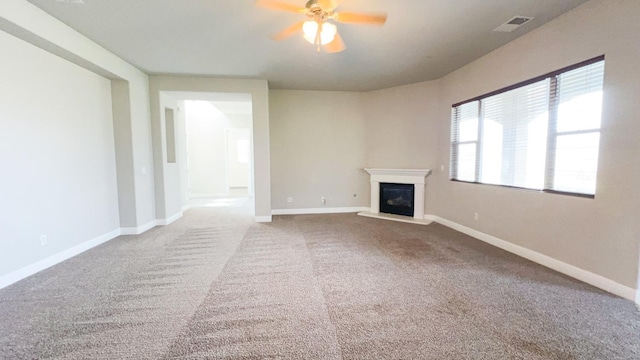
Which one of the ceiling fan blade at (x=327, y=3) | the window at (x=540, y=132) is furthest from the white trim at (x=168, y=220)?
the window at (x=540, y=132)

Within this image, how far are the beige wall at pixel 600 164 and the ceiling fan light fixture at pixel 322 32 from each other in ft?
8.03

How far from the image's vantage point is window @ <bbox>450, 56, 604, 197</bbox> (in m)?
2.63

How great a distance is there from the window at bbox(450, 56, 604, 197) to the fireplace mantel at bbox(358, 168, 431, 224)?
900 millimetres

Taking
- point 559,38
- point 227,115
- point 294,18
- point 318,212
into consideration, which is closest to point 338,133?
point 318,212

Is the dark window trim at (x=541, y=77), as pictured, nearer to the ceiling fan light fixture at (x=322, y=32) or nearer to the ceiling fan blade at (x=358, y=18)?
the ceiling fan blade at (x=358, y=18)

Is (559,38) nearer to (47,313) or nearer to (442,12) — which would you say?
(442,12)

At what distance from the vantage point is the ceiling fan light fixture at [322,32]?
8.07 feet

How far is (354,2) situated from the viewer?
8.25 ft

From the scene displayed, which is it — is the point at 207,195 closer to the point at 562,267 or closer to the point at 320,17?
the point at 320,17

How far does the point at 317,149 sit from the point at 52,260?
445 centimetres

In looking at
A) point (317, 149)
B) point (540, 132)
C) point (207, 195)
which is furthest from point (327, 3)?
point (207, 195)

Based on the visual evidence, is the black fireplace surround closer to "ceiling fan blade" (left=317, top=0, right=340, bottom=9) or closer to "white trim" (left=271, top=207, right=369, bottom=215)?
"white trim" (left=271, top=207, right=369, bottom=215)

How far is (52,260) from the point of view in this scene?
311cm

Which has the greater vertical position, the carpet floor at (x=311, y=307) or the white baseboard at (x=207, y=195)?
the white baseboard at (x=207, y=195)
